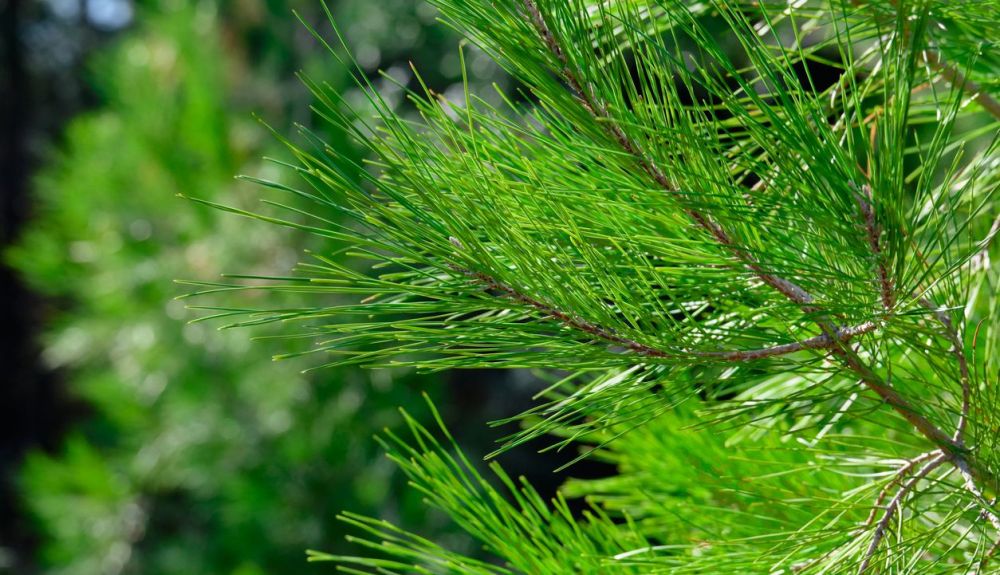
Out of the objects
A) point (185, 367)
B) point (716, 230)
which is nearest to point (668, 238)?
point (716, 230)

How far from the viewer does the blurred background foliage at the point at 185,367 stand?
1.94 metres

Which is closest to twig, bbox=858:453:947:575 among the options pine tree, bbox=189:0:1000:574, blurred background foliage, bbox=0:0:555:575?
pine tree, bbox=189:0:1000:574

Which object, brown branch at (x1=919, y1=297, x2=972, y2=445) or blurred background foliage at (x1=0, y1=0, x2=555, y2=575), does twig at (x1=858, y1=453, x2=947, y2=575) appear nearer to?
brown branch at (x1=919, y1=297, x2=972, y2=445)

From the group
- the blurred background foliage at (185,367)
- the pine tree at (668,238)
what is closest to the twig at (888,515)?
the pine tree at (668,238)

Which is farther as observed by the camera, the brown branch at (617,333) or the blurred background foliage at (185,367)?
the blurred background foliage at (185,367)

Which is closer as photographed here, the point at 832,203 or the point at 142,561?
the point at 832,203

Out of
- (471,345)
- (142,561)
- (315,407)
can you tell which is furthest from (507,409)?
(471,345)

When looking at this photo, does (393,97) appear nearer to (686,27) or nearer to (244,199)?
(244,199)

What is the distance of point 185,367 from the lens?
6.41ft

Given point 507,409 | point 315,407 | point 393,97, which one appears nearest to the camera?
point 315,407

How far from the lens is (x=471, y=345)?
37 cm

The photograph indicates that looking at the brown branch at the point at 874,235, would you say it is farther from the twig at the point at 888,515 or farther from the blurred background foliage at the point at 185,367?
the blurred background foliage at the point at 185,367

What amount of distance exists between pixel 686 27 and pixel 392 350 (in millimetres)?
165

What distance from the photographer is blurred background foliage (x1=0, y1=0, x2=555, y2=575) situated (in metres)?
1.94
